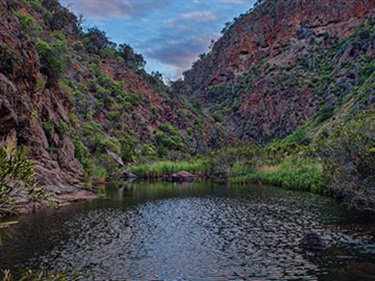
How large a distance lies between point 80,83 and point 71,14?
40.4m

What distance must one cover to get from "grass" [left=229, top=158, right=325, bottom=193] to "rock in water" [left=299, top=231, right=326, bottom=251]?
68.2 feet

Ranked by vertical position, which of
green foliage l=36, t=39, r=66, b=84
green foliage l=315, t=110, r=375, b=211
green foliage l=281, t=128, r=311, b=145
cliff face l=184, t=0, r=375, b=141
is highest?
cliff face l=184, t=0, r=375, b=141

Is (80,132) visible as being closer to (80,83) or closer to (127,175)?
(127,175)

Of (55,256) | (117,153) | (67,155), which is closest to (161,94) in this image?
(117,153)

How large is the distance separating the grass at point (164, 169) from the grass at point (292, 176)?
12850 millimetres

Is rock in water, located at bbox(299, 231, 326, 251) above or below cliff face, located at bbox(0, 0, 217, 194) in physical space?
below

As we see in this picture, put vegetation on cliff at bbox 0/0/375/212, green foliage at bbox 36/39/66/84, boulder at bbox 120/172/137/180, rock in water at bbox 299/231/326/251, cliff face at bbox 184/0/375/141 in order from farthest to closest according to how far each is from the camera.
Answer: cliff face at bbox 184/0/375/141 → boulder at bbox 120/172/137/180 → green foliage at bbox 36/39/66/84 → vegetation on cliff at bbox 0/0/375/212 → rock in water at bbox 299/231/326/251

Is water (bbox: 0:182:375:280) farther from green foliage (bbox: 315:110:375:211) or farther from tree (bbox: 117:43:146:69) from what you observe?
tree (bbox: 117:43:146:69)

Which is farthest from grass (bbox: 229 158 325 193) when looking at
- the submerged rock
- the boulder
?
the boulder

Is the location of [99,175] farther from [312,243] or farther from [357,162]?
[312,243]

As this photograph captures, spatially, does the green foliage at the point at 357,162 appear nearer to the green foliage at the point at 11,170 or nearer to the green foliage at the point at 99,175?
the green foliage at the point at 11,170

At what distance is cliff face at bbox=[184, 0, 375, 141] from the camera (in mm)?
108875

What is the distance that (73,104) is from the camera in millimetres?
69875

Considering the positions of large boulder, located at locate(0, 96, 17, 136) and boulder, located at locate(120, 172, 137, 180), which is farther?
boulder, located at locate(120, 172, 137, 180)
